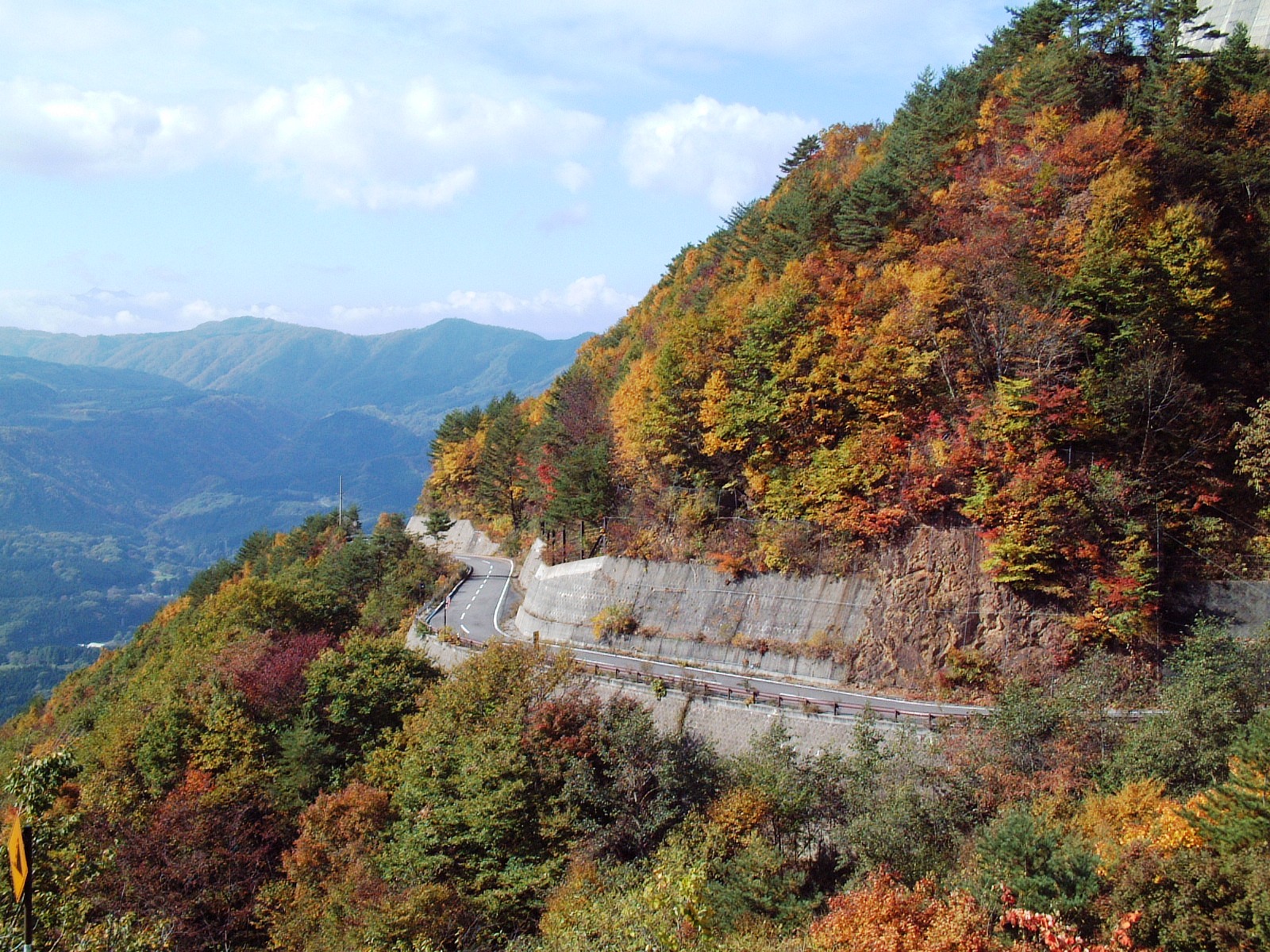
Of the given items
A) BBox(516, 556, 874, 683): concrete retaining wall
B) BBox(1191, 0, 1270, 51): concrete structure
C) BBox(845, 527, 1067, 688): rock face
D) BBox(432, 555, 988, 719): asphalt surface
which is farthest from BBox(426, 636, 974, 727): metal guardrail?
BBox(1191, 0, 1270, 51): concrete structure

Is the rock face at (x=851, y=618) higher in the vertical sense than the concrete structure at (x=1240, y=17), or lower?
lower

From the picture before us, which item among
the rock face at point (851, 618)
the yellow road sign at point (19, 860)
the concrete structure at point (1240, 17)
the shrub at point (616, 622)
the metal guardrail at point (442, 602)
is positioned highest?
the concrete structure at point (1240, 17)

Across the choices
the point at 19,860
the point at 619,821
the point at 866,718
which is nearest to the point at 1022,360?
the point at 866,718

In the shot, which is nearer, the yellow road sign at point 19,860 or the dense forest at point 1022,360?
the yellow road sign at point 19,860

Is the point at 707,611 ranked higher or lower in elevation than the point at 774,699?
higher

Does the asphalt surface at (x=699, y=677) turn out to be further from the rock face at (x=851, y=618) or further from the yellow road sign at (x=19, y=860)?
the yellow road sign at (x=19, y=860)

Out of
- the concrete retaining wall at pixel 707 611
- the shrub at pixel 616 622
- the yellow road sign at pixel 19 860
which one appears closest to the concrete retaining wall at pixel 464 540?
the concrete retaining wall at pixel 707 611

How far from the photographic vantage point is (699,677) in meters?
34.5

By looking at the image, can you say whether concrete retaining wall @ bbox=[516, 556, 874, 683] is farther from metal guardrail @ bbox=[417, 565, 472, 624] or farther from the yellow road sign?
the yellow road sign

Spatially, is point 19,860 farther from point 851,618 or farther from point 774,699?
point 851,618

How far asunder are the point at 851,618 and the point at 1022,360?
11.1 m

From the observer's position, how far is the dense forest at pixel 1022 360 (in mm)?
30500

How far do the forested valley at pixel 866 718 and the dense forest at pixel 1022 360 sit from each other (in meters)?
0.15

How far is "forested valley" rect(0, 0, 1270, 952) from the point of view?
19.2 meters
